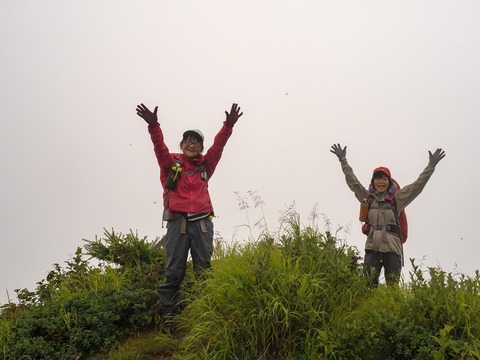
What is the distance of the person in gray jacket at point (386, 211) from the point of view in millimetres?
6582

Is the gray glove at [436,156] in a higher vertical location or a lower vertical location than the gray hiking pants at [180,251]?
higher

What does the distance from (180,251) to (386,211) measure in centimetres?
289

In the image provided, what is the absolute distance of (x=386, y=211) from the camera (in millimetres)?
6777

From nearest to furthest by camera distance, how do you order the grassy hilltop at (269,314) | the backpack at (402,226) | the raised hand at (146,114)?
the grassy hilltop at (269,314) < the raised hand at (146,114) < the backpack at (402,226)

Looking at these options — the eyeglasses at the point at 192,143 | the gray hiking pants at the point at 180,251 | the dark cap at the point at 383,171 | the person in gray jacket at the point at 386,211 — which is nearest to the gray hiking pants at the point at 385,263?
the person in gray jacket at the point at 386,211

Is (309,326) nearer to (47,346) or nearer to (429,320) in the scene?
(429,320)

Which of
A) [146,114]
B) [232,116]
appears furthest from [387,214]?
[146,114]

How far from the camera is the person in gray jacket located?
21.6ft

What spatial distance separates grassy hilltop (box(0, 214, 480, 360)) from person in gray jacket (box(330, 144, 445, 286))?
517 millimetres

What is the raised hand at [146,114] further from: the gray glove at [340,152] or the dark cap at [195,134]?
the gray glove at [340,152]

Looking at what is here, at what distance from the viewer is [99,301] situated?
654 cm

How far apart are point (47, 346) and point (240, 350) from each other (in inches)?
96.4

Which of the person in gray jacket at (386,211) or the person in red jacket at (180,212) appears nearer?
the person in red jacket at (180,212)

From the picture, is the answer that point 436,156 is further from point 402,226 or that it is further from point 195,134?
point 195,134
